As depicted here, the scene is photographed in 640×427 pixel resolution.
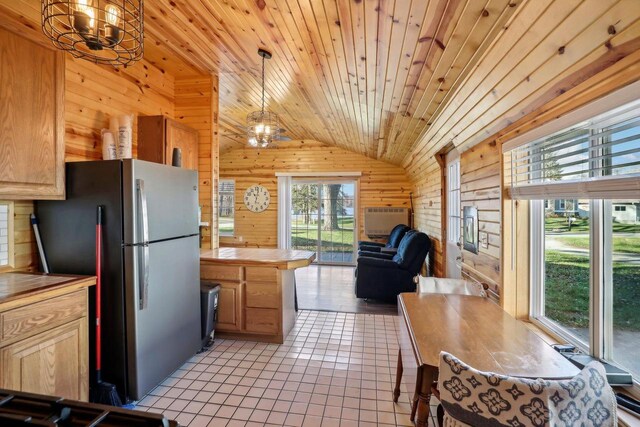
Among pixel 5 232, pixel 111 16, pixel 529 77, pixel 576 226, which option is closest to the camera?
pixel 111 16

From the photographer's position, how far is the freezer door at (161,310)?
2055mm

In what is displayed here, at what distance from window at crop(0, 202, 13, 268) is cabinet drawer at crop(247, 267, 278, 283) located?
1663 millimetres

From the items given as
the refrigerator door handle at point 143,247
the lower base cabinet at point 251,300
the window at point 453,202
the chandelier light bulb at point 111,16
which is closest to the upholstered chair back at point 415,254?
the window at point 453,202

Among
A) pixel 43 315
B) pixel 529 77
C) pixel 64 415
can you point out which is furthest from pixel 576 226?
pixel 43 315

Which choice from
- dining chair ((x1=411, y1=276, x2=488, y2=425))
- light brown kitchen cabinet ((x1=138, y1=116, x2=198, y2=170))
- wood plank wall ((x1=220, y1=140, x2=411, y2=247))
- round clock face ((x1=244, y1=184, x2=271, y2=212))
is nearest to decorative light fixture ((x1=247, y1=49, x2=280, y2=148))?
light brown kitchen cabinet ((x1=138, y1=116, x2=198, y2=170))

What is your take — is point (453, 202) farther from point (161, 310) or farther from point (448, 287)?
point (161, 310)

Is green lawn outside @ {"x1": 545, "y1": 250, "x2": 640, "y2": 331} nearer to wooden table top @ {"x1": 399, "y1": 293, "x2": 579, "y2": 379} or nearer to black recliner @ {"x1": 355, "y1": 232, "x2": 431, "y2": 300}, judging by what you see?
wooden table top @ {"x1": 399, "y1": 293, "x2": 579, "y2": 379}

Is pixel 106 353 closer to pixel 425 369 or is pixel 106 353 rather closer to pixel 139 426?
pixel 139 426

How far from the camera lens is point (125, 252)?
2.04m

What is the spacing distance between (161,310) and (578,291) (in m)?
2.54

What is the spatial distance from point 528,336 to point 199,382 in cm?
214

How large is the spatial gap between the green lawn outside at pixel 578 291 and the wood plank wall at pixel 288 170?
16.2ft

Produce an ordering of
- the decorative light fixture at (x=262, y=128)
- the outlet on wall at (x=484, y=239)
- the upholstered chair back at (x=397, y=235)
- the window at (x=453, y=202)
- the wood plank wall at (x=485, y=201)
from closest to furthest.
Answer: the wood plank wall at (x=485, y=201)
the outlet on wall at (x=484, y=239)
the decorative light fixture at (x=262, y=128)
the window at (x=453, y=202)
the upholstered chair back at (x=397, y=235)

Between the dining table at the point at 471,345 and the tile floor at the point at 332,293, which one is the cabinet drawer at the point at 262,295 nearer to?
the tile floor at the point at 332,293
